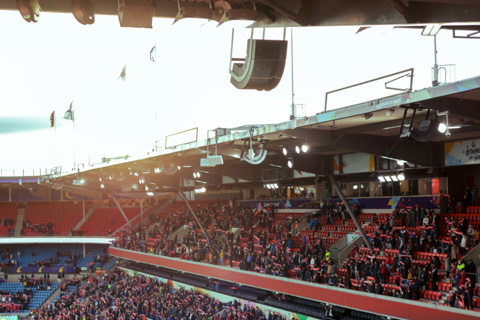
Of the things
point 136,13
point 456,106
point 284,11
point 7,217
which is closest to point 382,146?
point 456,106

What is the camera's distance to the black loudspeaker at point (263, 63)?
5578mm

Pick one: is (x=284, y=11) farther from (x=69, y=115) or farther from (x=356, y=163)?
(x=69, y=115)

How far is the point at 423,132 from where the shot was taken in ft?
36.1

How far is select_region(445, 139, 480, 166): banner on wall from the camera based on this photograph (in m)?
16.4

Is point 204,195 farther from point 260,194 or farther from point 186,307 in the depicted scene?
point 186,307

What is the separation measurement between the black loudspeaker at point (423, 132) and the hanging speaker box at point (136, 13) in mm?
7664

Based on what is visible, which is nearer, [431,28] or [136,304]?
[431,28]

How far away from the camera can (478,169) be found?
1869cm

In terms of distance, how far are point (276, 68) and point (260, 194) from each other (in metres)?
28.0

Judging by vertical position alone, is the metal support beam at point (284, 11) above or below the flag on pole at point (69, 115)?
below

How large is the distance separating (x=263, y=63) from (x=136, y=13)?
163 centimetres

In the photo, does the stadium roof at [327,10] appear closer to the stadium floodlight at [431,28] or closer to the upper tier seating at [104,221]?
the stadium floodlight at [431,28]

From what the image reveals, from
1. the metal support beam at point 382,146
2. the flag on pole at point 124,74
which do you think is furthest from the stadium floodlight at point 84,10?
the flag on pole at point 124,74

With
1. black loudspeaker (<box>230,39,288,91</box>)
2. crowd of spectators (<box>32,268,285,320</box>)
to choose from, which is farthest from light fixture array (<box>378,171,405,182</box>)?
black loudspeaker (<box>230,39,288,91</box>)
